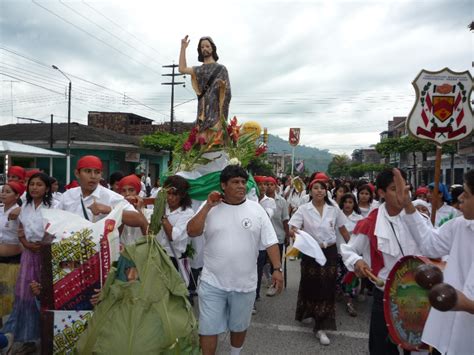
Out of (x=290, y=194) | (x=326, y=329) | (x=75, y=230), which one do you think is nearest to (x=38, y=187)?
(x=75, y=230)

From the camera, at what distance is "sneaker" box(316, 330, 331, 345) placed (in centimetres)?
436

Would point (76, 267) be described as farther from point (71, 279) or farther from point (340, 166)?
point (340, 166)

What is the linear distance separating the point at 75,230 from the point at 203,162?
2046mm

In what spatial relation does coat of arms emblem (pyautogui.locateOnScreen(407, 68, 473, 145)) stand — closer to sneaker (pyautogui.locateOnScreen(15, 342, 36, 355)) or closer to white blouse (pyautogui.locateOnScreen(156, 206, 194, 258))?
white blouse (pyautogui.locateOnScreen(156, 206, 194, 258))

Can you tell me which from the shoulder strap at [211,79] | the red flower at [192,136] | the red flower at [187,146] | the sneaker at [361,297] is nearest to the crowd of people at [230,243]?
the red flower at [187,146]

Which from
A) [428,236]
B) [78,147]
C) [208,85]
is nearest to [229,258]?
[428,236]

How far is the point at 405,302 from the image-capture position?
2.73 meters

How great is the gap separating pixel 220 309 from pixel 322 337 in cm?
179

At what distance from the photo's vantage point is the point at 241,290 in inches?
125

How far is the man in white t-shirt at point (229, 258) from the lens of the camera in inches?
125

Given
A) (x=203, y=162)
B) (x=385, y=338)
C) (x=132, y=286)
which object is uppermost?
(x=203, y=162)

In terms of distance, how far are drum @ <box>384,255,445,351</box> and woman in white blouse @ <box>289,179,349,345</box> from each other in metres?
2.06

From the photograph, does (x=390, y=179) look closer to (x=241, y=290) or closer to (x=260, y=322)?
(x=241, y=290)

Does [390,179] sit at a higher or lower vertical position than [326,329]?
higher
